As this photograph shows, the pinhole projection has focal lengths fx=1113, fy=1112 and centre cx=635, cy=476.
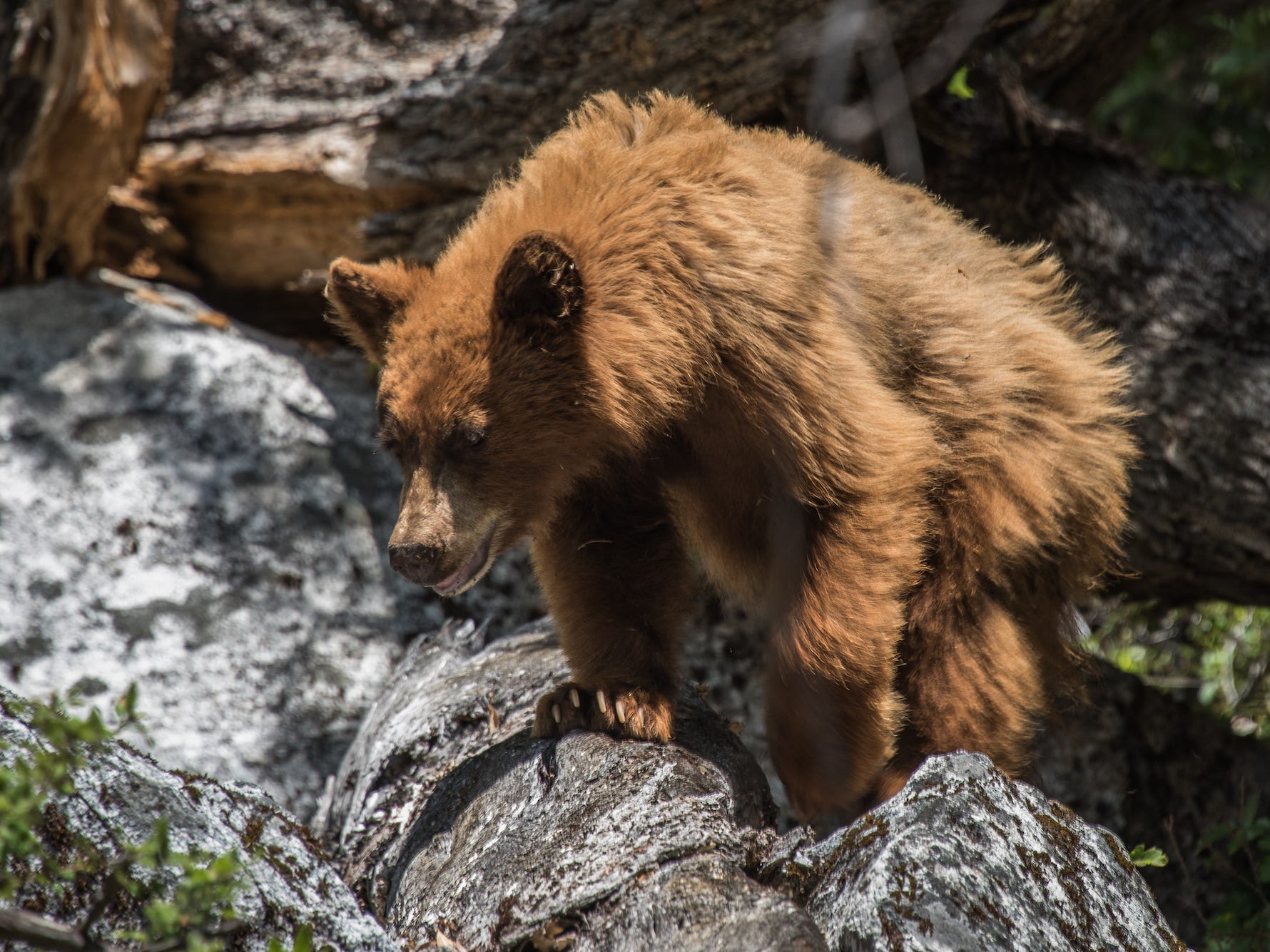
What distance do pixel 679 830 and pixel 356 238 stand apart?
400cm

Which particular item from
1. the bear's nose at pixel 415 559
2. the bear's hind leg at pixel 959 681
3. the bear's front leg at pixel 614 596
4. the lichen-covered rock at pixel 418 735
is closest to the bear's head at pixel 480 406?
the bear's nose at pixel 415 559

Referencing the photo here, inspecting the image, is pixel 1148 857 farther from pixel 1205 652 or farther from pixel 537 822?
pixel 1205 652

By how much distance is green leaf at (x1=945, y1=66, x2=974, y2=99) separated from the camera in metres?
5.09

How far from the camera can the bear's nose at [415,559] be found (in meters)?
3.42

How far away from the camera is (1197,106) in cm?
854

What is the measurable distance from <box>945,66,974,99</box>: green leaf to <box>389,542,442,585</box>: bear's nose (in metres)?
3.32

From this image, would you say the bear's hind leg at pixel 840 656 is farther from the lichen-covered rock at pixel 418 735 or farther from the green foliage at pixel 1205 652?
the green foliage at pixel 1205 652

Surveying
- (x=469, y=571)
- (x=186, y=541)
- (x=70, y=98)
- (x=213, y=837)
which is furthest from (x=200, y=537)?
(x=213, y=837)

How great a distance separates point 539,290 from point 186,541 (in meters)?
2.53

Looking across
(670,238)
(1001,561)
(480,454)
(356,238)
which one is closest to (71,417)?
(356,238)

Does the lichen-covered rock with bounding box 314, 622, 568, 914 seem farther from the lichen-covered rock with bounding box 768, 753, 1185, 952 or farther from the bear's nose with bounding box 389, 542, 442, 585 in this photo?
the lichen-covered rock with bounding box 768, 753, 1185, 952

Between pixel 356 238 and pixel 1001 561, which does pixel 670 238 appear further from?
pixel 356 238

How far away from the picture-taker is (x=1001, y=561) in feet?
12.9

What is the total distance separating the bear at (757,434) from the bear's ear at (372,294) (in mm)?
12
